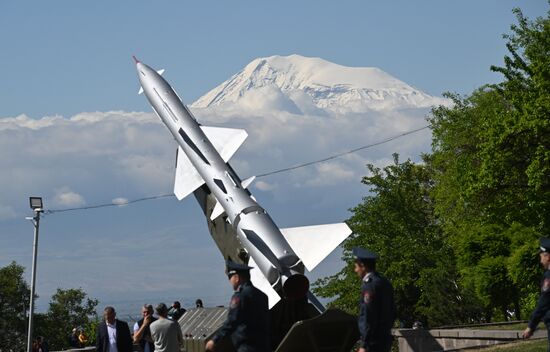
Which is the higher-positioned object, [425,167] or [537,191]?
[425,167]

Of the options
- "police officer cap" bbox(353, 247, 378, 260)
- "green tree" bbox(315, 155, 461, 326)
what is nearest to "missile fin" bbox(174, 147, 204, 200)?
"police officer cap" bbox(353, 247, 378, 260)

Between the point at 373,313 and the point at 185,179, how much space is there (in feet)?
52.4

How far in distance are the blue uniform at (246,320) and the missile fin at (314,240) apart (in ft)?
34.9

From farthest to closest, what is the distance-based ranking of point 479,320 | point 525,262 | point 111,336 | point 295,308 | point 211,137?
point 479,320 < point 525,262 < point 211,137 < point 295,308 < point 111,336

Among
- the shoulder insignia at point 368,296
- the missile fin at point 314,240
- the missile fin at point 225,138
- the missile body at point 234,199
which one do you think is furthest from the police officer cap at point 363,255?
the missile fin at point 225,138

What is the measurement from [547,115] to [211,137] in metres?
14.1

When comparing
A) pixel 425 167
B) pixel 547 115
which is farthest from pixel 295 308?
pixel 425 167

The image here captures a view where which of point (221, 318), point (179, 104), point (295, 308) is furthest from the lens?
point (179, 104)

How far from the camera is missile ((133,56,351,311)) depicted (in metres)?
Result: 23.1

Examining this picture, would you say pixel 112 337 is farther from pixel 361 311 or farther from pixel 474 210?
pixel 474 210

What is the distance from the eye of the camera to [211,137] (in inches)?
1139

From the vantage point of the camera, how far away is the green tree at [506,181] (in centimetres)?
3825

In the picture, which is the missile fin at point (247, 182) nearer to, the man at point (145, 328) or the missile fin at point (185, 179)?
the missile fin at point (185, 179)

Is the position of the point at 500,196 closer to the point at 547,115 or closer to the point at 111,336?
the point at 547,115
